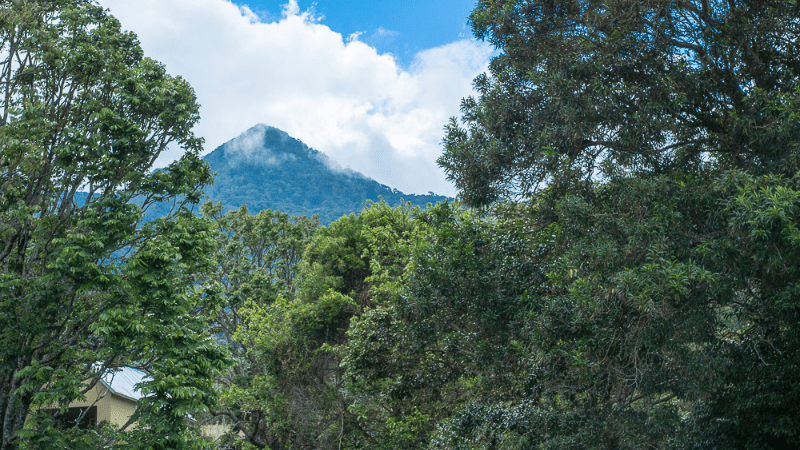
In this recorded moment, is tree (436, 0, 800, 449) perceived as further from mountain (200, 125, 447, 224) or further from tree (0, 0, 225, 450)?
mountain (200, 125, 447, 224)

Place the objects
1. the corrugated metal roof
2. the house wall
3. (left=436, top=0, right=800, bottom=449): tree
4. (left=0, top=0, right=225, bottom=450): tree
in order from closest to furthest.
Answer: (left=436, top=0, right=800, bottom=449): tree < (left=0, top=0, right=225, bottom=450): tree < the house wall < the corrugated metal roof

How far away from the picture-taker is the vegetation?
6.41 meters

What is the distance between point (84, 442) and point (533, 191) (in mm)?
8594

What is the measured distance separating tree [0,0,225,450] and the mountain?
106 meters

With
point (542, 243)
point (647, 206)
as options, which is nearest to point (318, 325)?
point (542, 243)

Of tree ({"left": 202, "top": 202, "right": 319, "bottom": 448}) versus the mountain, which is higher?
the mountain

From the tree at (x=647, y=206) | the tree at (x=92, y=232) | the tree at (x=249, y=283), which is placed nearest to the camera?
the tree at (x=647, y=206)

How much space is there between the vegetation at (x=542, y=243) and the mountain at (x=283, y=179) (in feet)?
348

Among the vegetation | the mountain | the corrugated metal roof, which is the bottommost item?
the corrugated metal roof

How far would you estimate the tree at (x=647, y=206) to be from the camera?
20.3 ft

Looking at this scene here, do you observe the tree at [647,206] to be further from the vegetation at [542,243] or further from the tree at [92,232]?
the tree at [92,232]

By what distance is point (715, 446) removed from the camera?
7711mm

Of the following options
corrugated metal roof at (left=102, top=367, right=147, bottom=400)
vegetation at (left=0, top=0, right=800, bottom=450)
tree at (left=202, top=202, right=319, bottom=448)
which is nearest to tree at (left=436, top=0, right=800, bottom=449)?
vegetation at (left=0, top=0, right=800, bottom=450)

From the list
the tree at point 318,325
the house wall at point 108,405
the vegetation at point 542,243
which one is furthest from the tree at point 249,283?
the vegetation at point 542,243
